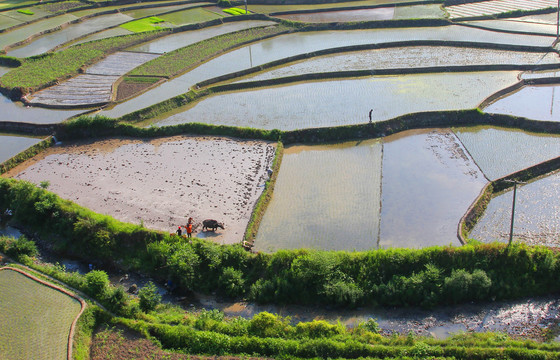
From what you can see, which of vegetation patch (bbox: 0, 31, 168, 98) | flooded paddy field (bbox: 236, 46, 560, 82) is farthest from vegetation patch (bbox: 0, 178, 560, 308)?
vegetation patch (bbox: 0, 31, 168, 98)

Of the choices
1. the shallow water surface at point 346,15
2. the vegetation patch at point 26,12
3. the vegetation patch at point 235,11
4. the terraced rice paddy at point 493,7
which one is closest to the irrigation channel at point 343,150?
the terraced rice paddy at point 493,7

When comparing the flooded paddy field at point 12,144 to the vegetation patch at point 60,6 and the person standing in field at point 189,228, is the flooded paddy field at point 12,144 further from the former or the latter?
the vegetation patch at point 60,6

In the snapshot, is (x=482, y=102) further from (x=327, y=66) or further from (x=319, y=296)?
(x=319, y=296)

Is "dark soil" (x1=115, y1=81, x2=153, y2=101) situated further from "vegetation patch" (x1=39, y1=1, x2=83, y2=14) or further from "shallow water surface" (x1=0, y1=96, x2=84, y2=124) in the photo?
"vegetation patch" (x1=39, y1=1, x2=83, y2=14)

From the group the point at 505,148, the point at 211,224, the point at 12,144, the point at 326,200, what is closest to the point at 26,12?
the point at 12,144

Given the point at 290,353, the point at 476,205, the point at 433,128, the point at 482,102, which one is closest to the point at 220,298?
the point at 290,353

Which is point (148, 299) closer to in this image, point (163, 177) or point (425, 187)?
point (163, 177)
